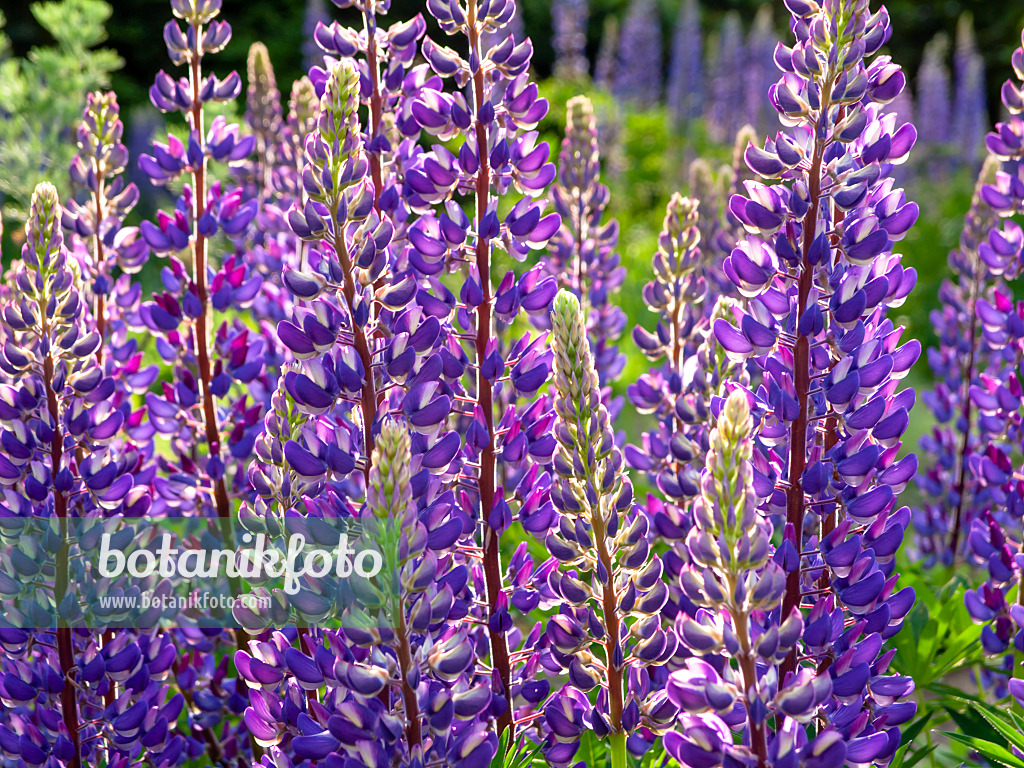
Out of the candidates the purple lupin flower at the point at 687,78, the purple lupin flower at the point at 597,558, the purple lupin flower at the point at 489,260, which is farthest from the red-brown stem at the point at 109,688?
the purple lupin flower at the point at 687,78

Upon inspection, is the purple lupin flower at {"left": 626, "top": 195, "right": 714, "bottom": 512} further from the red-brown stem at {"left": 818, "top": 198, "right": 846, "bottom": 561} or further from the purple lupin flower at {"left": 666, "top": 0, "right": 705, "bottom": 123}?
the purple lupin flower at {"left": 666, "top": 0, "right": 705, "bottom": 123}

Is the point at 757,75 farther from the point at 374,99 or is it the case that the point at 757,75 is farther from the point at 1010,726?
the point at 1010,726

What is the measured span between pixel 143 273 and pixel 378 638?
8.12 meters

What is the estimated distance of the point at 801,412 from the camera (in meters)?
1.31

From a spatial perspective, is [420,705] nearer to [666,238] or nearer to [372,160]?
[372,160]

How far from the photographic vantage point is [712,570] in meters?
1.14

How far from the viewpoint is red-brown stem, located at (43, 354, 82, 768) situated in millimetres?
1514

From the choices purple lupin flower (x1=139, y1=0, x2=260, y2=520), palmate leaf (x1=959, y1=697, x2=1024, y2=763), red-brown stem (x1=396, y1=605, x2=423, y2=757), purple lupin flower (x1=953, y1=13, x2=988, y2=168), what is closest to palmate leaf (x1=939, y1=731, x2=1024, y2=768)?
palmate leaf (x1=959, y1=697, x2=1024, y2=763)

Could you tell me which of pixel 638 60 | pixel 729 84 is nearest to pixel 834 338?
pixel 638 60

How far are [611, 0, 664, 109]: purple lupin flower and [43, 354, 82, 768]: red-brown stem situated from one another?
12290 millimetres

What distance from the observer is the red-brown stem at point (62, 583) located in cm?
151

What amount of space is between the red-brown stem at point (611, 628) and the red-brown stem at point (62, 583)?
88cm

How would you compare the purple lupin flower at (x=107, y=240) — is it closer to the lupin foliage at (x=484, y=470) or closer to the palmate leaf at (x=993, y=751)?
the lupin foliage at (x=484, y=470)

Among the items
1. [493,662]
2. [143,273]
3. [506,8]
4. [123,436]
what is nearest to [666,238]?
[506,8]
